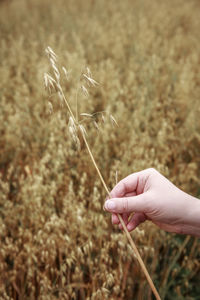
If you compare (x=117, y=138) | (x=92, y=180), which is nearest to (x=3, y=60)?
(x=117, y=138)

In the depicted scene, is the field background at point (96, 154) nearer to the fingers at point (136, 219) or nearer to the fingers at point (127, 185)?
the fingers at point (136, 219)

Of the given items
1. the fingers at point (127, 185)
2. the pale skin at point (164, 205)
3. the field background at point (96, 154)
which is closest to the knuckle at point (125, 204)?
the pale skin at point (164, 205)

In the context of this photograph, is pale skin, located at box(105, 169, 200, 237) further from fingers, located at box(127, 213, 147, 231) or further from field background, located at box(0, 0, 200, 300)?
field background, located at box(0, 0, 200, 300)

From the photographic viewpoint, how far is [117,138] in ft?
7.89

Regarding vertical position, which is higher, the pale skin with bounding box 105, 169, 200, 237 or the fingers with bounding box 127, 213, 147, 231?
the pale skin with bounding box 105, 169, 200, 237

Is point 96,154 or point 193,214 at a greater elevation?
point 96,154

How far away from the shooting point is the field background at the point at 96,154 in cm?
152

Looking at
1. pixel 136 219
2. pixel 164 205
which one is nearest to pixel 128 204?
pixel 164 205

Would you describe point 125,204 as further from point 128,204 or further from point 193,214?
point 193,214

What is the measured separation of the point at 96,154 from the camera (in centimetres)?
211

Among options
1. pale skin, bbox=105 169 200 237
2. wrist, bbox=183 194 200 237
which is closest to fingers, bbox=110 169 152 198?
pale skin, bbox=105 169 200 237

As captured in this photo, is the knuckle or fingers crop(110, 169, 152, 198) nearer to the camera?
the knuckle

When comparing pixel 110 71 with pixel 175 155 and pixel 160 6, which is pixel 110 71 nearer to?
pixel 175 155

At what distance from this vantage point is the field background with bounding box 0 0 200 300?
152cm
